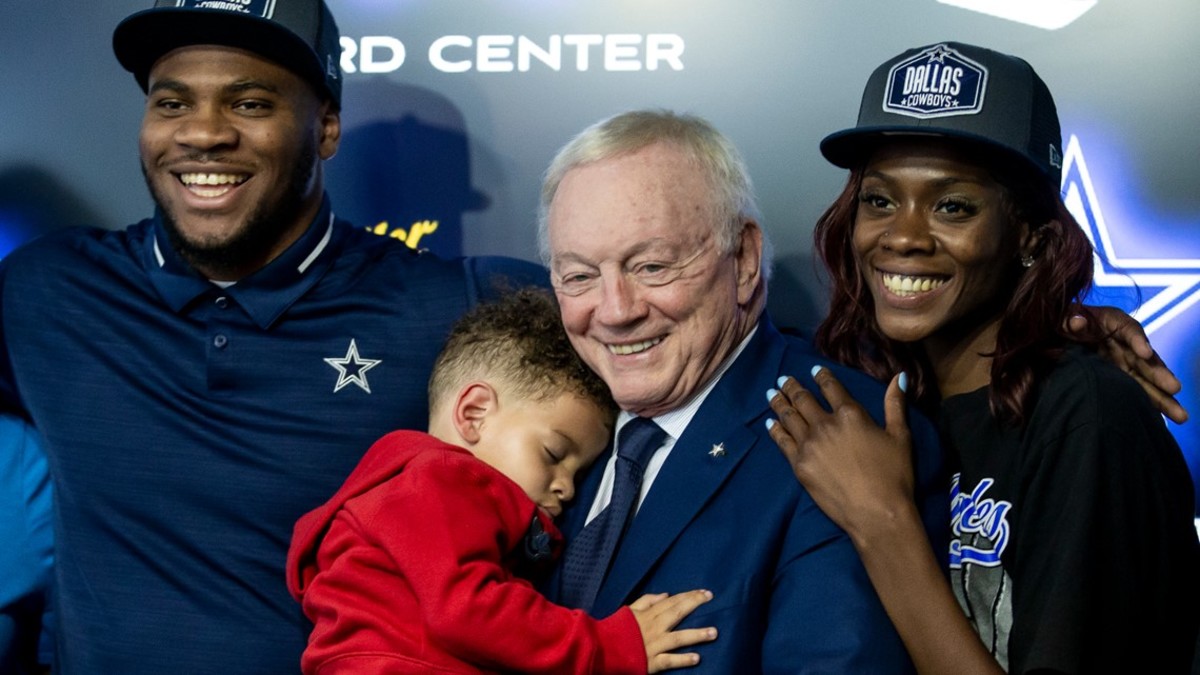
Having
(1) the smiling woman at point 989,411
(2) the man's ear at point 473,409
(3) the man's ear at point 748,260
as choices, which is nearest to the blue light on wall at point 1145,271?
(1) the smiling woman at point 989,411

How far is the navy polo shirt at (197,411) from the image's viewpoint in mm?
2479

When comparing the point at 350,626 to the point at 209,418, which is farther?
the point at 209,418

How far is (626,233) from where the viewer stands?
7.02ft

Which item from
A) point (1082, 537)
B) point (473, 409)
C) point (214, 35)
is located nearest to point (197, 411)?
point (473, 409)

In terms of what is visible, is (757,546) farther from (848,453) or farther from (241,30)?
(241,30)

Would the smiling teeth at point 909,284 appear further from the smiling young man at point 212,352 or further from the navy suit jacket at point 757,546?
the smiling young man at point 212,352

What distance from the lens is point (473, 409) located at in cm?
231

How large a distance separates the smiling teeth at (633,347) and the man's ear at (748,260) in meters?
0.16

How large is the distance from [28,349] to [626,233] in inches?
48.7

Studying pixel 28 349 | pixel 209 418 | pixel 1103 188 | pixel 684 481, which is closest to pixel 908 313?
pixel 684 481

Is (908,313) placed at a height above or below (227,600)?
above

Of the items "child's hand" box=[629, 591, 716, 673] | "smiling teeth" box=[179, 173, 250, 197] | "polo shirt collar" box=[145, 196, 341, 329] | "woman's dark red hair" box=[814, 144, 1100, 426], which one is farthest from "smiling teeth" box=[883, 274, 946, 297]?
"smiling teeth" box=[179, 173, 250, 197]

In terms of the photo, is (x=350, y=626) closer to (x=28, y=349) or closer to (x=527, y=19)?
(x=28, y=349)

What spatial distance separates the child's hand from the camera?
200 centimetres
